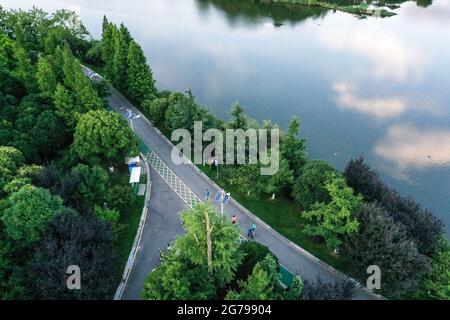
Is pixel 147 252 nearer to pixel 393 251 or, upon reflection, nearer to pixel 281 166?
pixel 281 166

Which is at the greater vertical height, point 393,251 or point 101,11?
point 101,11

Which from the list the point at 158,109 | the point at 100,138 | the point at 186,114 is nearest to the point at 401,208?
the point at 186,114

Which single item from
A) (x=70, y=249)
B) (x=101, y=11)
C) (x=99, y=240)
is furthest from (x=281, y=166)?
(x=101, y=11)

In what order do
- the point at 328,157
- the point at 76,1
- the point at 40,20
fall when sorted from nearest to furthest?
the point at 328,157 < the point at 40,20 < the point at 76,1

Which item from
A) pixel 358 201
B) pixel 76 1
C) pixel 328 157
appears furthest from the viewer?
pixel 76 1

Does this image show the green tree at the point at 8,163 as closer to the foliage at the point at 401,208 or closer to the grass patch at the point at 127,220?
the grass patch at the point at 127,220

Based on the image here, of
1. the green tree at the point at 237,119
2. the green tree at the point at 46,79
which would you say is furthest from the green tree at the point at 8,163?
the green tree at the point at 237,119
